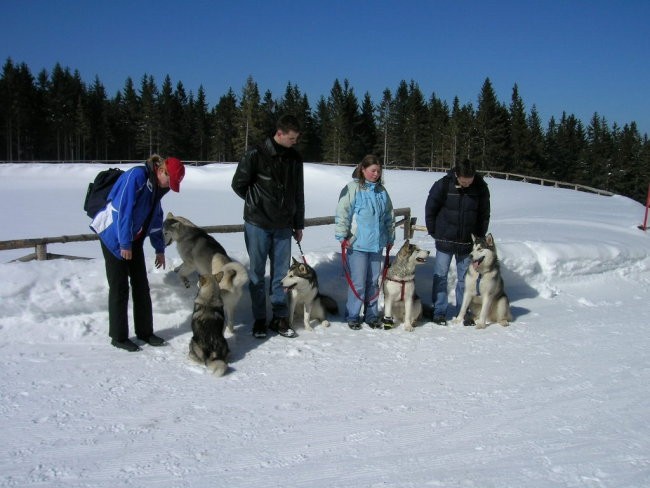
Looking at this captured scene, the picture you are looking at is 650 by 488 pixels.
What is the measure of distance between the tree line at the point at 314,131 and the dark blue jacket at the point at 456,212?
142 ft

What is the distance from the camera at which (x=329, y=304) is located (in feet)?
19.3

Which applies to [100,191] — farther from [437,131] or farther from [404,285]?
[437,131]

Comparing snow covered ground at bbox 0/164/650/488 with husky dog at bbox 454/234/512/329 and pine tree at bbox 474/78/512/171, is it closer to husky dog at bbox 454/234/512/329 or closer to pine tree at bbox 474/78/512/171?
husky dog at bbox 454/234/512/329

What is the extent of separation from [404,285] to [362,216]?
98cm

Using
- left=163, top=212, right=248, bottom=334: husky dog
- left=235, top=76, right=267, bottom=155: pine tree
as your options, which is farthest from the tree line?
left=163, top=212, right=248, bottom=334: husky dog

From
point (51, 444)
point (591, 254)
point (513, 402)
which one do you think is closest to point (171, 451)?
point (51, 444)

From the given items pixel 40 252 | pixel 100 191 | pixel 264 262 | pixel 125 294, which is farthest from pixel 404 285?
pixel 40 252

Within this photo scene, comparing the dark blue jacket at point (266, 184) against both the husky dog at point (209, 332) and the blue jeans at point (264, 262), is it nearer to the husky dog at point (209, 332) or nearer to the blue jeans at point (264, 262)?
the blue jeans at point (264, 262)

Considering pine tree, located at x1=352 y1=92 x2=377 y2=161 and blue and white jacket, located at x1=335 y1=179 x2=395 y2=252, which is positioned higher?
pine tree, located at x1=352 y1=92 x2=377 y2=161

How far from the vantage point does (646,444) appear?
10.3 ft

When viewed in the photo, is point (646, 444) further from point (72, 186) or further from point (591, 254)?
point (72, 186)

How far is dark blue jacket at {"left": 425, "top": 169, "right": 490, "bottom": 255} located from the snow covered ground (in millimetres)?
1055

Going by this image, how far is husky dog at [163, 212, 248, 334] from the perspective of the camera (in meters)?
4.98

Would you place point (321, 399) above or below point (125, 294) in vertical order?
below
